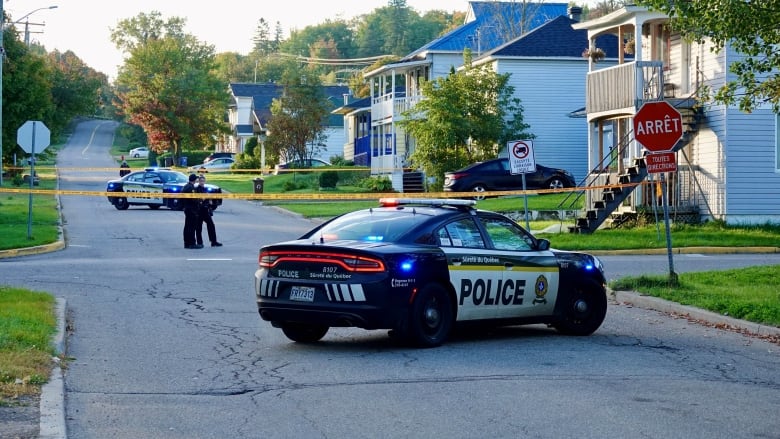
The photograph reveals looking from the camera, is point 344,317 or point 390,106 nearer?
point 344,317

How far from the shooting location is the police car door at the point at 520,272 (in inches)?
496

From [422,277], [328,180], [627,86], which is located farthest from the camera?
[328,180]

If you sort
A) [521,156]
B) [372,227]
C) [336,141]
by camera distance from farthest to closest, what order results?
[336,141] < [521,156] < [372,227]

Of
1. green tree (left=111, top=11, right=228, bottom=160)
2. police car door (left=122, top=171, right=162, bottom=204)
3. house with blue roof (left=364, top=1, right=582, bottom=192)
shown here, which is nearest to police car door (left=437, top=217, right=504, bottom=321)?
police car door (left=122, top=171, right=162, bottom=204)

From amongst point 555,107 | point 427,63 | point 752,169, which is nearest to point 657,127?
point 752,169

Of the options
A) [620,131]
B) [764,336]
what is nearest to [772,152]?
[620,131]

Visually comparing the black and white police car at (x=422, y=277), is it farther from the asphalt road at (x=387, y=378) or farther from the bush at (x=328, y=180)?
the bush at (x=328, y=180)

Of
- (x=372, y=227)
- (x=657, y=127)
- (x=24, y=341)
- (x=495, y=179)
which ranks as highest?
(x=657, y=127)

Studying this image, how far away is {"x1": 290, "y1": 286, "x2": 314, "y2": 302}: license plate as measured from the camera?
37.9 ft

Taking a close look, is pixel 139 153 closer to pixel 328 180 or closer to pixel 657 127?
pixel 328 180

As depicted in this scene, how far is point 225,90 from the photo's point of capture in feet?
321

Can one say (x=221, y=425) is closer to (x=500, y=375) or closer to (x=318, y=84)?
(x=500, y=375)

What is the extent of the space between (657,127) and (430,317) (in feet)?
23.8

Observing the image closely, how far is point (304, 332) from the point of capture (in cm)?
1245
